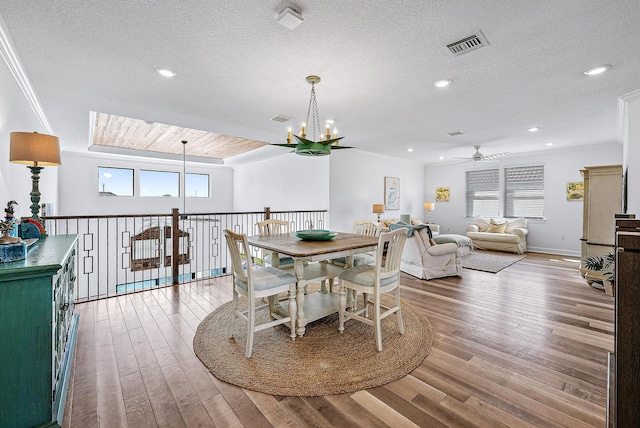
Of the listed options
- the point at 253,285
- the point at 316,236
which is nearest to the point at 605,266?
the point at 316,236

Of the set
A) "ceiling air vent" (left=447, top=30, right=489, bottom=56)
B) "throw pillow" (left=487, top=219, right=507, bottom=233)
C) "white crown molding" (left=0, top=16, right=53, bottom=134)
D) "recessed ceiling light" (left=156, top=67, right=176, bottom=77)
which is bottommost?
"throw pillow" (left=487, top=219, right=507, bottom=233)

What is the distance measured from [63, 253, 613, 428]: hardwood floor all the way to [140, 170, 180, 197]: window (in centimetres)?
528

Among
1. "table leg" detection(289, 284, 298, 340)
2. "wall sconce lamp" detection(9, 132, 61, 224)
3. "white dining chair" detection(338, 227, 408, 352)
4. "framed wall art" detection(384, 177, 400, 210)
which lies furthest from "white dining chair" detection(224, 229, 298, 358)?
"framed wall art" detection(384, 177, 400, 210)

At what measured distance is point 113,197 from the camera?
7.54 meters

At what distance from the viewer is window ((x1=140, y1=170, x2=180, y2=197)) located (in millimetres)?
8094

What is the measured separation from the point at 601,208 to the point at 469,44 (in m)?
3.93

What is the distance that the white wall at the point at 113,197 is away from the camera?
6.95 meters

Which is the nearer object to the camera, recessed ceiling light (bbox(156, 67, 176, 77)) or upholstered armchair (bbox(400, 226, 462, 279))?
recessed ceiling light (bbox(156, 67, 176, 77))

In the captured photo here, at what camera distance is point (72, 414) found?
1742mm

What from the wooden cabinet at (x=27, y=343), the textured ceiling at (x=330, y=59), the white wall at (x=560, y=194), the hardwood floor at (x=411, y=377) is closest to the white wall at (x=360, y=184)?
the textured ceiling at (x=330, y=59)

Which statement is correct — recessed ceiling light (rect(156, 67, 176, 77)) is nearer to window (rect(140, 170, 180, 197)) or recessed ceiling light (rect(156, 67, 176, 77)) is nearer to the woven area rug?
the woven area rug

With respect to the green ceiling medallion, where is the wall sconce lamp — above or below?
below

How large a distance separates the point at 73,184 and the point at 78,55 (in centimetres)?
590

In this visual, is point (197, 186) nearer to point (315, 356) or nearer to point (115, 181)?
point (115, 181)
